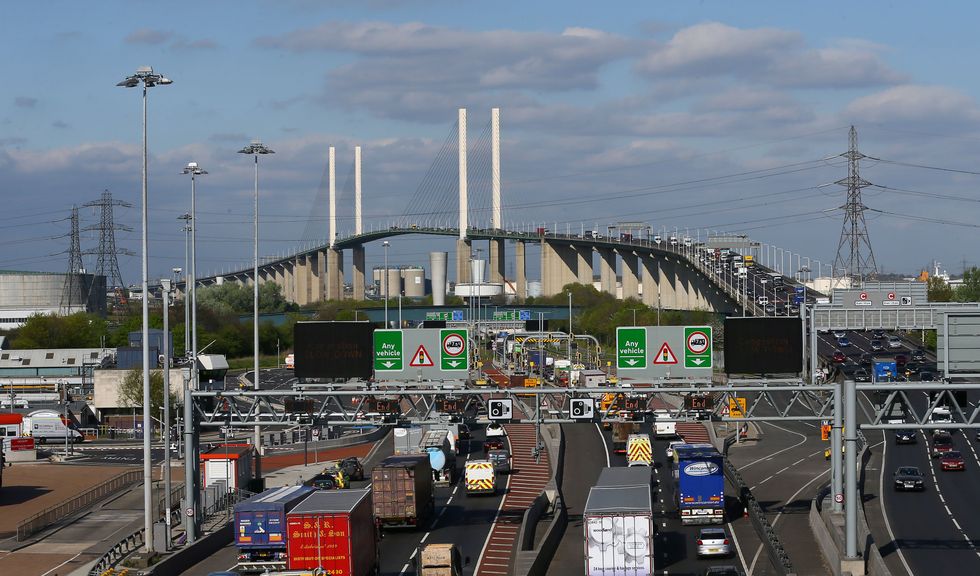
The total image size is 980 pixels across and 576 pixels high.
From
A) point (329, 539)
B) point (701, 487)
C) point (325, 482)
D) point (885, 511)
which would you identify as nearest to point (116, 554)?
point (329, 539)

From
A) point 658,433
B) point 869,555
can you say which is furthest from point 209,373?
point 869,555

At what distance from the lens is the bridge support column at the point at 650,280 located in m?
172

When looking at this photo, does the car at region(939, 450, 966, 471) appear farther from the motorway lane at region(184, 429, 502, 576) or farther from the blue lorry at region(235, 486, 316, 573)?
the blue lorry at region(235, 486, 316, 573)

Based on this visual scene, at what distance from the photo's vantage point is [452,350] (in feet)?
137

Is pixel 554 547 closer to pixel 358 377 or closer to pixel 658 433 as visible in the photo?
pixel 358 377

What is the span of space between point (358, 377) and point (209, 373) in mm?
45161

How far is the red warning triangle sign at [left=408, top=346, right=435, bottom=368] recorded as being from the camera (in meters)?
41.8

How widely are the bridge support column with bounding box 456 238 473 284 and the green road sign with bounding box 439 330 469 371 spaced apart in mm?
147484

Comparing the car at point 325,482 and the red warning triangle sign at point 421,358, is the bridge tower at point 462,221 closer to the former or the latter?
the car at point 325,482

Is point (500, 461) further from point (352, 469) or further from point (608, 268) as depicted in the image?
point (608, 268)

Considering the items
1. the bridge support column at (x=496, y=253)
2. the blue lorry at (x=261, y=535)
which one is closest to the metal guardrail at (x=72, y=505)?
the blue lorry at (x=261, y=535)

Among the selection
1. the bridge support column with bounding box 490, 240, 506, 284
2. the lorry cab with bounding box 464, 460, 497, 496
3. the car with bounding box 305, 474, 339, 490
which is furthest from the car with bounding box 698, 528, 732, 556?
the bridge support column with bounding box 490, 240, 506, 284

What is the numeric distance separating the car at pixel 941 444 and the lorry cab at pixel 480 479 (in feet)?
82.3

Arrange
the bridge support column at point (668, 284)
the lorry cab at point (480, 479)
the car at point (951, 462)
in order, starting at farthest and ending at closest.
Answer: the bridge support column at point (668, 284) → the car at point (951, 462) → the lorry cab at point (480, 479)
